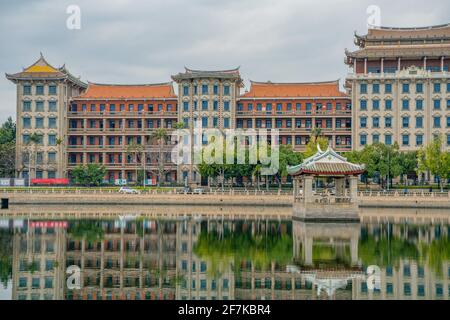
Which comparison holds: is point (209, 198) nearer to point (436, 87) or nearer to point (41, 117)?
point (41, 117)

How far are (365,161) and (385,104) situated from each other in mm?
18671

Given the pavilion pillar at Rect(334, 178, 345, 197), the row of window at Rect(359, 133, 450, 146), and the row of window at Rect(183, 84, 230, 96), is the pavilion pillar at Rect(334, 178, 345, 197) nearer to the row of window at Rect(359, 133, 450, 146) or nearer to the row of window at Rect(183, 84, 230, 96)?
the row of window at Rect(359, 133, 450, 146)

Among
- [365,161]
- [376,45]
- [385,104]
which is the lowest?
[365,161]

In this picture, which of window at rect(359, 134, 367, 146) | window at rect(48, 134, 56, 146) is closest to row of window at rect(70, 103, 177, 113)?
window at rect(48, 134, 56, 146)

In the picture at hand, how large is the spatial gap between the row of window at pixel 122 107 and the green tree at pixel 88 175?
12649 millimetres

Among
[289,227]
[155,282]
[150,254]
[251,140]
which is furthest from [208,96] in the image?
[155,282]

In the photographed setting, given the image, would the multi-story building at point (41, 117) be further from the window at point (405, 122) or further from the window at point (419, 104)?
the window at point (419, 104)

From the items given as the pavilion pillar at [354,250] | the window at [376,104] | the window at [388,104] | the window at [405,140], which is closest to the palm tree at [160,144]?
the window at [376,104]

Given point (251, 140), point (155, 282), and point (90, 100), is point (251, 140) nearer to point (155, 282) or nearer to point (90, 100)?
point (90, 100)

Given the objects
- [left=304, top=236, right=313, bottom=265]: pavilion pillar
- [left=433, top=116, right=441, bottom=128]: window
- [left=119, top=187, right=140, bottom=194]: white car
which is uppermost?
[left=433, top=116, right=441, bottom=128]: window

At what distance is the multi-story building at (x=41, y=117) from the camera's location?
106375mm

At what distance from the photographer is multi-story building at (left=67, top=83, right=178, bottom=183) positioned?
357 ft

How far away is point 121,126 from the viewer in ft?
364

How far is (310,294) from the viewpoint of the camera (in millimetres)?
22984
